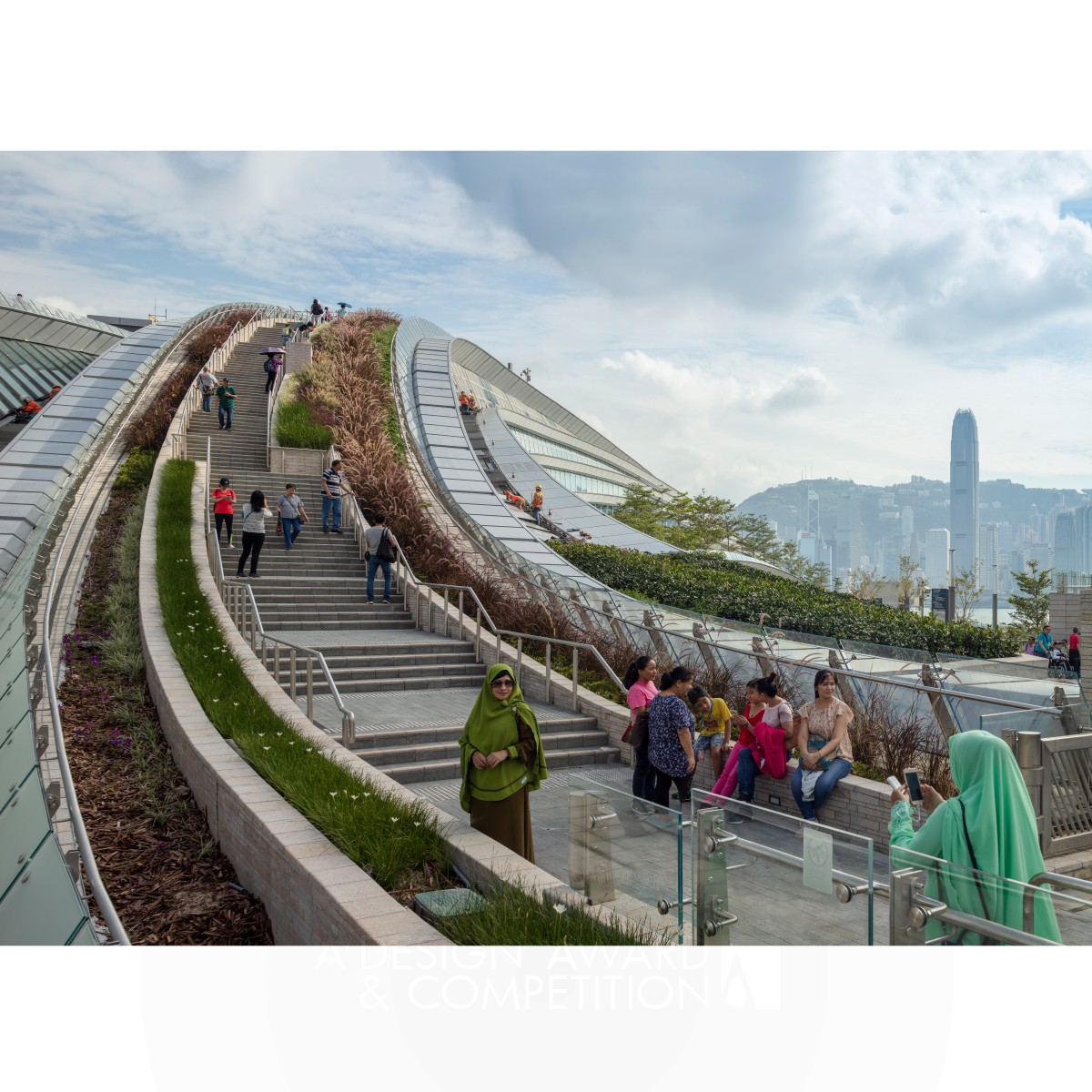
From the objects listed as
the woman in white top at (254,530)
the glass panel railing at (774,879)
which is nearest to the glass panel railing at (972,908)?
the glass panel railing at (774,879)

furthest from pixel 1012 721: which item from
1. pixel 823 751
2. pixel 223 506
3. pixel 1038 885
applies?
pixel 223 506

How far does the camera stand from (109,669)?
1015 cm

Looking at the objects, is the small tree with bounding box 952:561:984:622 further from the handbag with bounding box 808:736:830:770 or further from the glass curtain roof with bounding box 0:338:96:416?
the glass curtain roof with bounding box 0:338:96:416

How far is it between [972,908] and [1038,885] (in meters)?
0.31

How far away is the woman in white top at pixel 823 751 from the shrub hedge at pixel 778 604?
986cm

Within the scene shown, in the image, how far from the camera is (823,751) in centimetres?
736

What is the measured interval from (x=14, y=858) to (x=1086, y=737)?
317 inches

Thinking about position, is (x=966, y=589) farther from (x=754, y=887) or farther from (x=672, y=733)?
(x=754, y=887)

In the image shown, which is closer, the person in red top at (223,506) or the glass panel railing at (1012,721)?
the glass panel railing at (1012,721)

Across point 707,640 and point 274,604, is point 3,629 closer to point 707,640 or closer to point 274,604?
point 274,604

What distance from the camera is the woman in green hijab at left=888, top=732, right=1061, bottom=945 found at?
11.1 feet

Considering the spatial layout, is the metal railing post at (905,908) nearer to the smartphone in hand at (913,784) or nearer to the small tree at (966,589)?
the smartphone in hand at (913,784)

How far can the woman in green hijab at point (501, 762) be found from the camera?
6129 mm

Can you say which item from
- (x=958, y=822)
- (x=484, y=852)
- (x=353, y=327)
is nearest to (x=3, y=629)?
(x=484, y=852)
